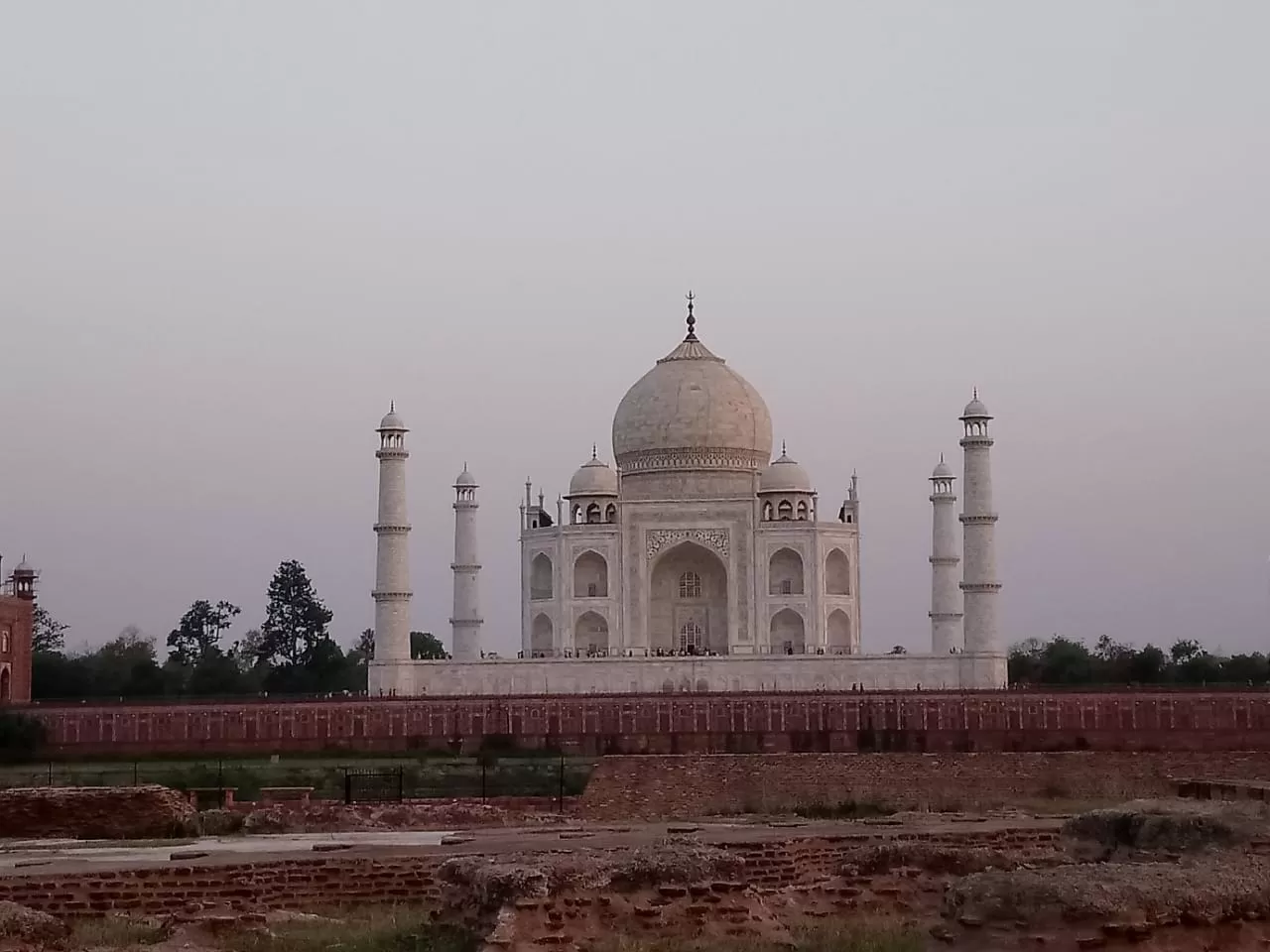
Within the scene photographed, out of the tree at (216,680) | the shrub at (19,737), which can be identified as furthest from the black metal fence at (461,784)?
the tree at (216,680)

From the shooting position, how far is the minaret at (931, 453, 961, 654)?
44.3m

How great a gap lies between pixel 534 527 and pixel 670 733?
45.8 feet

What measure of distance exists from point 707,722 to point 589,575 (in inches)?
446

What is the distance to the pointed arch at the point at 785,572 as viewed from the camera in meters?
43.8

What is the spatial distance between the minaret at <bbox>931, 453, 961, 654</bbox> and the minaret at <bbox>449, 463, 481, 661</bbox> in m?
11.6

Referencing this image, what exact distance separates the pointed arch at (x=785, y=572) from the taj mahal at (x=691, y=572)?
38 mm

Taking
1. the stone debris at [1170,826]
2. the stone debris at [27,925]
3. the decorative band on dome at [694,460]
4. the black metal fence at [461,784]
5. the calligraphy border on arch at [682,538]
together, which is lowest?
the stone debris at [27,925]

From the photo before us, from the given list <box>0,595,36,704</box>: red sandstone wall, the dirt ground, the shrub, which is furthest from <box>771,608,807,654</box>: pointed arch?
the dirt ground

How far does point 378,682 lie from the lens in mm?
39406

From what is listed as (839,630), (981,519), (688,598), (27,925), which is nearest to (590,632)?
(688,598)

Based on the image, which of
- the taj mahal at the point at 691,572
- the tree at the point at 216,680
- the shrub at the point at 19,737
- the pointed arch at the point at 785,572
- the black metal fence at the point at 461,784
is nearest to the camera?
the black metal fence at the point at 461,784

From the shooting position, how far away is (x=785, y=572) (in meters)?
44.1

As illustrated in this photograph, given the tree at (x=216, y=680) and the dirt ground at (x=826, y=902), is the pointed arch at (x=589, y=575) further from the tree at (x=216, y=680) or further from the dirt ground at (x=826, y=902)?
the dirt ground at (x=826, y=902)

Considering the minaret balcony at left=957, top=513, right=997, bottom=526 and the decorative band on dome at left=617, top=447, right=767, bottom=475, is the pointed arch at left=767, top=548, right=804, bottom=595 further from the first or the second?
the minaret balcony at left=957, top=513, right=997, bottom=526
